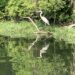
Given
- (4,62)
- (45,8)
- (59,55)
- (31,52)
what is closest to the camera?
(4,62)

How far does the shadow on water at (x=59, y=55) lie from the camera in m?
16.2

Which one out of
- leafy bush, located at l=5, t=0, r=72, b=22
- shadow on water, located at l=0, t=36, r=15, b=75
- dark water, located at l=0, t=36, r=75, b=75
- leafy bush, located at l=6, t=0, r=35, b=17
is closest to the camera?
shadow on water, located at l=0, t=36, r=15, b=75

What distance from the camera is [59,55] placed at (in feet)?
62.4

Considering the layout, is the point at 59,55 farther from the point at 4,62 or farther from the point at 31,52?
the point at 4,62

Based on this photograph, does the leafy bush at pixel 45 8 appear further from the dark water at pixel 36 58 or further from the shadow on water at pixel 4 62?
the shadow on water at pixel 4 62

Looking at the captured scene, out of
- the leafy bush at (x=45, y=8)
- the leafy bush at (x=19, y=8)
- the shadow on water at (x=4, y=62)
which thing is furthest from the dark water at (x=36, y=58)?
the leafy bush at (x=19, y=8)

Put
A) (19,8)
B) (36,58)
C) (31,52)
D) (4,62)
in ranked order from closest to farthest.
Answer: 1. (4,62)
2. (36,58)
3. (31,52)
4. (19,8)

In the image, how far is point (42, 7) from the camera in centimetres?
2639

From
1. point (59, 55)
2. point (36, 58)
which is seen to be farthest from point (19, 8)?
point (36, 58)

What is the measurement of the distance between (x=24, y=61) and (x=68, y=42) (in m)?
4.98

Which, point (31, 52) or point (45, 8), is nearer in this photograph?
point (31, 52)

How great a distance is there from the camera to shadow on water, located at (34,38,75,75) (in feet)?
53.0

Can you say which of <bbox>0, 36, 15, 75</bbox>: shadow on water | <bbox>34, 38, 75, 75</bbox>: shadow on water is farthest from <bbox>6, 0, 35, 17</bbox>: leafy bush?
<bbox>0, 36, 15, 75</bbox>: shadow on water

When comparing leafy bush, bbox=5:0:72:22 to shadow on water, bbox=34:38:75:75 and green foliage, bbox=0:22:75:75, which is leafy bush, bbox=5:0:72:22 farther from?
shadow on water, bbox=34:38:75:75
